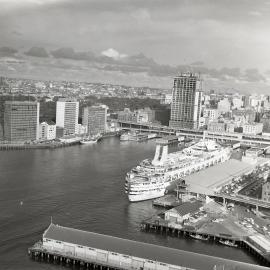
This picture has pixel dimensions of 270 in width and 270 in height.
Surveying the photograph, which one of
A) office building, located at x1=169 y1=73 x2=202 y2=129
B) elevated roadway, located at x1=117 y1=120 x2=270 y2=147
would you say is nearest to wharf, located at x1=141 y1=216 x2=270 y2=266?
elevated roadway, located at x1=117 y1=120 x2=270 y2=147

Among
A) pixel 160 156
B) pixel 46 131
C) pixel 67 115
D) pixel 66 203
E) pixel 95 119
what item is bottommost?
pixel 66 203

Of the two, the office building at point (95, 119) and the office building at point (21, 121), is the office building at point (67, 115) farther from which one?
the office building at point (21, 121)

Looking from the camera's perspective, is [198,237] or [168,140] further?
[168,140]

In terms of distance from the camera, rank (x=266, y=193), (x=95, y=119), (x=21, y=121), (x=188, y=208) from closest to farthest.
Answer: (x=188, y=208)
(x=266, y=193)
(x=21, y=121)
(x=95, y=119)

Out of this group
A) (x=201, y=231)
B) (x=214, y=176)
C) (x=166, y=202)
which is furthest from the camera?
(x=214, y=176)

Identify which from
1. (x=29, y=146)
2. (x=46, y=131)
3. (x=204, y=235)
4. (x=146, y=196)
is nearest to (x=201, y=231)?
(x=204, y=235)

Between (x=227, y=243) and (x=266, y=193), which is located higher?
(x=266, y=193)

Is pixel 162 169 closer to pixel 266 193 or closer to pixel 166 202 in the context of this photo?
pixel 166 202
